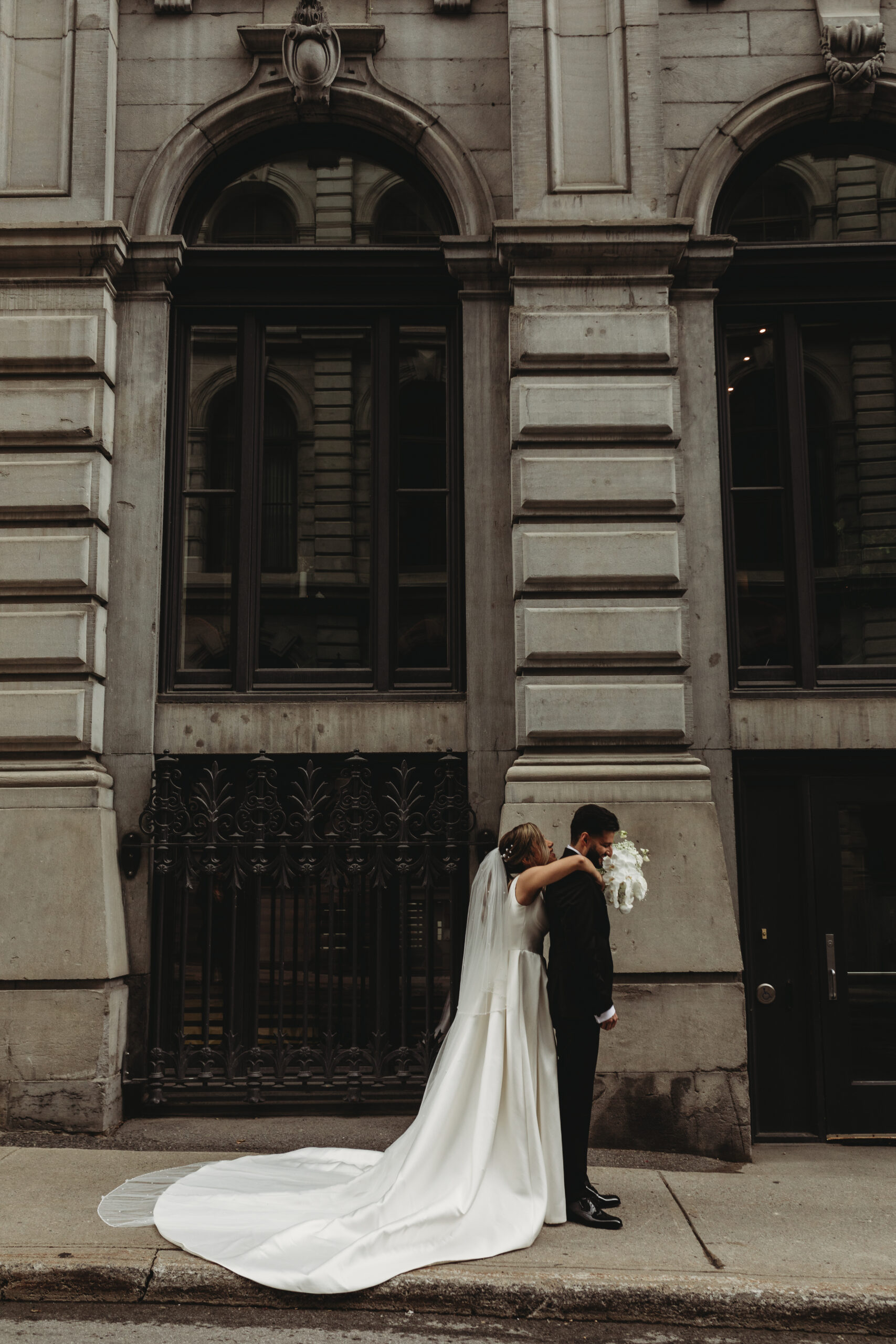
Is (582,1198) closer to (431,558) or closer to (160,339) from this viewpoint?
(431,558)

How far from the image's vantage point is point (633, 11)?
28.8 ft

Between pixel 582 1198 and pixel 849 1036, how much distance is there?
3010 mm

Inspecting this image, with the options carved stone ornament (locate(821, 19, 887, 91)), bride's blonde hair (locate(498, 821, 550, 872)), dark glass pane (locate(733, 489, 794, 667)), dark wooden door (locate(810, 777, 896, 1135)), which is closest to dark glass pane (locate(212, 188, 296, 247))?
dark glass pane (locate(733, 489, 794, 667))

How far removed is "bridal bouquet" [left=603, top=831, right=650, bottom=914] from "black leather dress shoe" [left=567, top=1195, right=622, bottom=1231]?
4.99ft

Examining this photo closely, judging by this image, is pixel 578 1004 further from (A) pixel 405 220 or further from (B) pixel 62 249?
(B) pixel 62 249

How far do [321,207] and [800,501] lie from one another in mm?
4549

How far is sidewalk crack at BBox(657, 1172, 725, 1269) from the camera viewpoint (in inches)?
209

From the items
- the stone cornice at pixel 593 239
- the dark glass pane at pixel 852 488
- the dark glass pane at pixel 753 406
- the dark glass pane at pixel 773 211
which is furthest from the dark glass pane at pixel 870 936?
the dark glass pane at pixel 773 211

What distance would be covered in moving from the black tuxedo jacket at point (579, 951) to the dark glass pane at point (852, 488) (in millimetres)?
3609

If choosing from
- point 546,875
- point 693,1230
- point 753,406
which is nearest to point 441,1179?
point 693,1230

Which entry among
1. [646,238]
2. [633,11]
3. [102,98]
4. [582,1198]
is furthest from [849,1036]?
[102,98]

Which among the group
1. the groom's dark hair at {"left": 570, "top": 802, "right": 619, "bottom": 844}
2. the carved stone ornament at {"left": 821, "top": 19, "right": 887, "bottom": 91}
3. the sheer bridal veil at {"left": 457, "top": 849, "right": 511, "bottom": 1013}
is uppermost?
the carved stone ornament at {"left": 821, "top": 19, "right": 887, "bottom": 91}

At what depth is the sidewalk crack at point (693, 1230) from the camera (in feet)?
17.4

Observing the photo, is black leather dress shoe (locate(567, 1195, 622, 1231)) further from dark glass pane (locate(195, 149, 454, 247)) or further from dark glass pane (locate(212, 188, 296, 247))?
dark glass pane (locate(212, 188, 296, 247))
